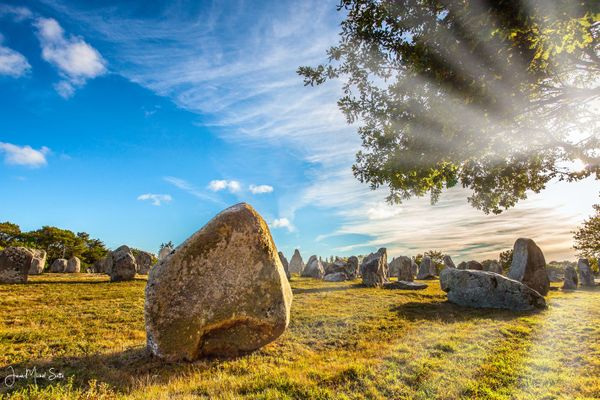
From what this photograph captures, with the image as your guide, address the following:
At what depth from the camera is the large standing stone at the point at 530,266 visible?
19.5 meters

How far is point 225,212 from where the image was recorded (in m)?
8.59

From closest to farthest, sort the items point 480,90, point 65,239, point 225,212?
1. point 480,90
2. point 225,212
3. point 65,239

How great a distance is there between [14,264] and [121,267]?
650 cm

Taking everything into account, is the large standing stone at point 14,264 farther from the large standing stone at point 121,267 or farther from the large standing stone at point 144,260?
the large standing stone at point 144,260

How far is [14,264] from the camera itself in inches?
824

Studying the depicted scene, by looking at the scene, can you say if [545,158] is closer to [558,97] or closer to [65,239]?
[558,97]

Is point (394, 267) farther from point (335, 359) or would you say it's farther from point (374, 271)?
point (335, 359)

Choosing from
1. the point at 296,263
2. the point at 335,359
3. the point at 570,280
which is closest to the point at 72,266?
the point at 296,263

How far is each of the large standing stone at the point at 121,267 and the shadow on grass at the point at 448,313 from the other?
69.9 ft

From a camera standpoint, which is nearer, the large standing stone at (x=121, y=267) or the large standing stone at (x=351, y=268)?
the large standing stone at (x=121, y=267)

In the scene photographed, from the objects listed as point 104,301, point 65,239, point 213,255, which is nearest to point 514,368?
point 213,255

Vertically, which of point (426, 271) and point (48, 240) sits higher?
point (48, 240)

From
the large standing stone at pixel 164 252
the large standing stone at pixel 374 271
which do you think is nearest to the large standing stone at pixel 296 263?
the large standing stone at pixel 164 252

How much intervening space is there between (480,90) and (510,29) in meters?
1.52
